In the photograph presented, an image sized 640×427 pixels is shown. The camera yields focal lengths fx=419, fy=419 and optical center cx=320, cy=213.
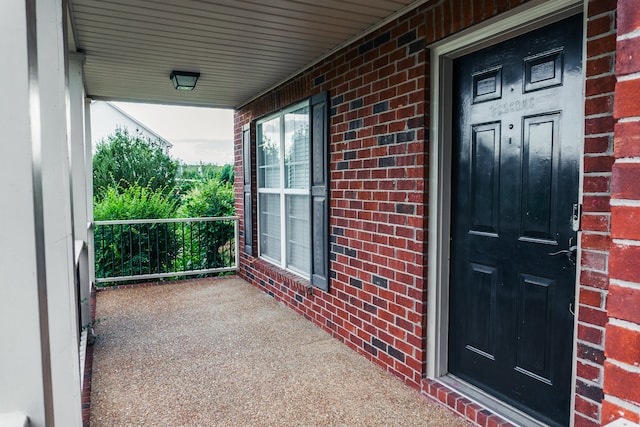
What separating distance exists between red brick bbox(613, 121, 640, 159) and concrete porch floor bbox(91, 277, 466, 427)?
191 cm

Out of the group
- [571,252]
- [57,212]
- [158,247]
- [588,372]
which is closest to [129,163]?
[158,247]

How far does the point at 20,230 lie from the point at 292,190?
12.6 feet

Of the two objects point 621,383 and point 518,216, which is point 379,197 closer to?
point 518,216

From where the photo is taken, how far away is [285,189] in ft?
15.6

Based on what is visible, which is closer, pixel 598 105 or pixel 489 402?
pixel 598 105

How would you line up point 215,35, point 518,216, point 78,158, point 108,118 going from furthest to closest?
1. point 108,118
2. point 78,158
3. point 215,35
4. point 518,216

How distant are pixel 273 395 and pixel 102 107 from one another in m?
17.9

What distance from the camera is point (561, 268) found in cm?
197

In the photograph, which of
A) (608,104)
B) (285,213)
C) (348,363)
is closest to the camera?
(608,104)

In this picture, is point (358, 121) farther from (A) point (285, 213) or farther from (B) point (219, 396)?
(B) point (219, 396)

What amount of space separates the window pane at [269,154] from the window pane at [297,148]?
28 cm

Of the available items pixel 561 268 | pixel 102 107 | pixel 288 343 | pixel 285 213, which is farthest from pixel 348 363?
pixel 102 107

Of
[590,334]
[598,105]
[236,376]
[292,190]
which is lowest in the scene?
[236,376]

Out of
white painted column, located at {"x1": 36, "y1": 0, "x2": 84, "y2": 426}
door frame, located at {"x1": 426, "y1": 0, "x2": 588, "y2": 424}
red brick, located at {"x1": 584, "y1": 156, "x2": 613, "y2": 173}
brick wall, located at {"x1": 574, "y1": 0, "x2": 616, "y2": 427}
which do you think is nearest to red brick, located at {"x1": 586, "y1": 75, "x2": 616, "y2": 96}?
brick wall, located at {"x1": 574, "y1": 0, "x2": 616, "y2": 427}
